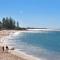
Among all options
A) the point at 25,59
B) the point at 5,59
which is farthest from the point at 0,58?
the point at 25,59

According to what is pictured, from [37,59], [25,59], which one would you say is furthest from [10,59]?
[37,59]

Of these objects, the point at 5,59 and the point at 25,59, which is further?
the point at 25,59

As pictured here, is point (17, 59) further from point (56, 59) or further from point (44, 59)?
point (56, 59)

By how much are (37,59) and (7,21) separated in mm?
140833

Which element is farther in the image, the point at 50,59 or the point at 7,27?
the point at 7,27

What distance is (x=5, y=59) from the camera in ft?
56.3

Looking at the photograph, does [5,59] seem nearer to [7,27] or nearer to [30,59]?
[30,59]

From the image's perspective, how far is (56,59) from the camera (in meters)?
20.0

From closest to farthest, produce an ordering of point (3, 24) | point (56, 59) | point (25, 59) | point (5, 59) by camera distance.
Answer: point (5, 59)
point (25, 59)
point (56, 59)
point (3, 24)

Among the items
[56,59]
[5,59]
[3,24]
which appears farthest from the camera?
[3,24]

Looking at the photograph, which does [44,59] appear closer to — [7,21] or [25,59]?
[25,59]

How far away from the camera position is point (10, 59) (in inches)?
685

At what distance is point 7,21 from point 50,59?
461ft

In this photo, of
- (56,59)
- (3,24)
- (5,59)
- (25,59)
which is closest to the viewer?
(5,59)
